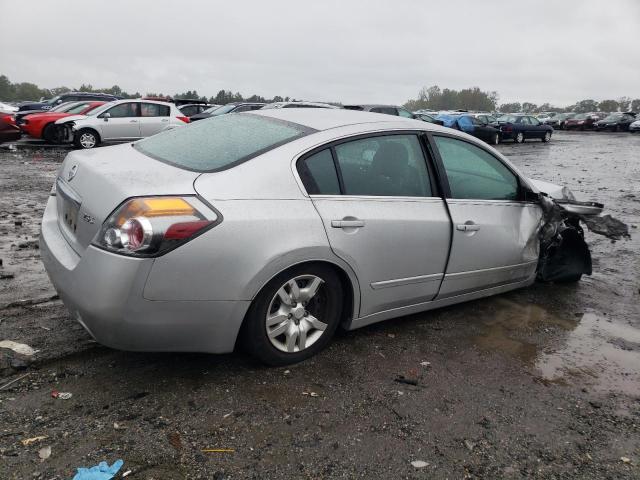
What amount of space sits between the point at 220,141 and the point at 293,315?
1.23 metres

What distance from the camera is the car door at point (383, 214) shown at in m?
3.16

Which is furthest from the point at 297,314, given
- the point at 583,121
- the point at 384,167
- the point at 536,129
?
the point at 583,121

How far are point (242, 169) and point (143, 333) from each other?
1019 millimetres

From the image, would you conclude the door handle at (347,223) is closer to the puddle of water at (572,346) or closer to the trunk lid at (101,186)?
the trunk lid at (101,186)

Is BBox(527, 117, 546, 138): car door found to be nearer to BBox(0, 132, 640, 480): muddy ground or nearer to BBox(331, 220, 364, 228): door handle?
BBox(0, 132, 640, 480): muddy ground

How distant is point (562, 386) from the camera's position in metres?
3.24

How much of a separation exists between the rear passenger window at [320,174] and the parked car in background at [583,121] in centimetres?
4595

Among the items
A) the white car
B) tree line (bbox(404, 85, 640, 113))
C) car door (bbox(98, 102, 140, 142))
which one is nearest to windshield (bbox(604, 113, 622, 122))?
the white car

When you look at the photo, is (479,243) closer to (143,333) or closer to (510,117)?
(143,333)

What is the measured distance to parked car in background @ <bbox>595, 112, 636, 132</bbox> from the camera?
40.3m

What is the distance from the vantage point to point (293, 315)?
3.11m

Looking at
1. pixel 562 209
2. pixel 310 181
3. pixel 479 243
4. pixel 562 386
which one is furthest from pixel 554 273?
pixel 310 181

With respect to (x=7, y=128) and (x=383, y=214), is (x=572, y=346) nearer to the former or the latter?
(x=383, y=214)

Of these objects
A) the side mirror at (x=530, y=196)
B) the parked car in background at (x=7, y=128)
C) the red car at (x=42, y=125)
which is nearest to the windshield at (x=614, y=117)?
the red car at (x=42, y=125)
